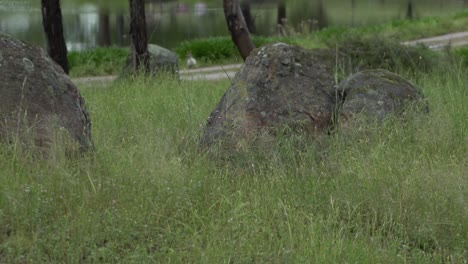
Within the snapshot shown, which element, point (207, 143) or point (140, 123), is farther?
point (140, 123)

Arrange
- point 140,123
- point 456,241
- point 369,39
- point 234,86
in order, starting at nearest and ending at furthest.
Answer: point 456,241 → point 234,86 → point 140,123 → point 369,39

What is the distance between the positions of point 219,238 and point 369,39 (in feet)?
30.8

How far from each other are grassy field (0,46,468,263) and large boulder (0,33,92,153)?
27 cm

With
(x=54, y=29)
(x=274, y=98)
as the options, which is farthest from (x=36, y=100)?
(x=54, y=29)

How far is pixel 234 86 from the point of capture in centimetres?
762

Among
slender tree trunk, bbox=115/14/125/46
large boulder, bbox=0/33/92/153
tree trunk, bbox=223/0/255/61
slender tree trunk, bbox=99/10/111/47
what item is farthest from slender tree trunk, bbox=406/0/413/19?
large boulder, bbox=0/33/92/153

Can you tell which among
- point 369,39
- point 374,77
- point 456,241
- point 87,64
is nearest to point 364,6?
point 87,64

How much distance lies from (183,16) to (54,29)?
2777 centimetres

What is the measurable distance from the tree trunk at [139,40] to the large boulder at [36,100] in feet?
21.5

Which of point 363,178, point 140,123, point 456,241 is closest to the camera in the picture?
point 456,241

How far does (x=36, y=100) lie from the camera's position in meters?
6.45

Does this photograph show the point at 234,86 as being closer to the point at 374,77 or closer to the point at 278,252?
the point at 374,77

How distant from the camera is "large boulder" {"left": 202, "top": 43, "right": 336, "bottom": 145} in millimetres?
7180

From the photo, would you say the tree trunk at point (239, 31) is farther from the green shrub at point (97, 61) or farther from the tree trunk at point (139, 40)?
the green shrub at point (97, 61)
